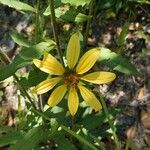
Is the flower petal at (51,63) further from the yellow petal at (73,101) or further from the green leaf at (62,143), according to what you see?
the green leaf at (62,143)

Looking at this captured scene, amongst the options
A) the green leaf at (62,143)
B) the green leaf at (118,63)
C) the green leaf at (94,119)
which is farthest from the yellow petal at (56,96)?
the green leaf at (94,119)

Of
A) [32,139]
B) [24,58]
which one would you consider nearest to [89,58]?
[24,58]

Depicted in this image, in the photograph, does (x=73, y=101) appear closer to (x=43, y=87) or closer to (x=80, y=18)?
(x=43, y=87)

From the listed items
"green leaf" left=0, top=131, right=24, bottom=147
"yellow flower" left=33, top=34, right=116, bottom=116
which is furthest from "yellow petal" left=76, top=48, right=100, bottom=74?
"green leaf" left=0, top=131, right=24, bottom=147

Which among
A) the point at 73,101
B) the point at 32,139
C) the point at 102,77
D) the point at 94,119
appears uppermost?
the point at 102,77


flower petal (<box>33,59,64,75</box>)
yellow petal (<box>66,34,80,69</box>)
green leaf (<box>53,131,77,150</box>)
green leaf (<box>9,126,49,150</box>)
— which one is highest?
yellow petal (<box>66,34,80,69</box>)

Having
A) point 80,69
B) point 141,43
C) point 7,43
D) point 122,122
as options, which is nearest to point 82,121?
point 122,122

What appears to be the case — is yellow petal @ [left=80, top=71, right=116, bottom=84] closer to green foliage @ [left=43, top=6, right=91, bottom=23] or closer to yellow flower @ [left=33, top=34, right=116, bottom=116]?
yellow flower @ [left=33, top=34, right=116, bottom=116]
